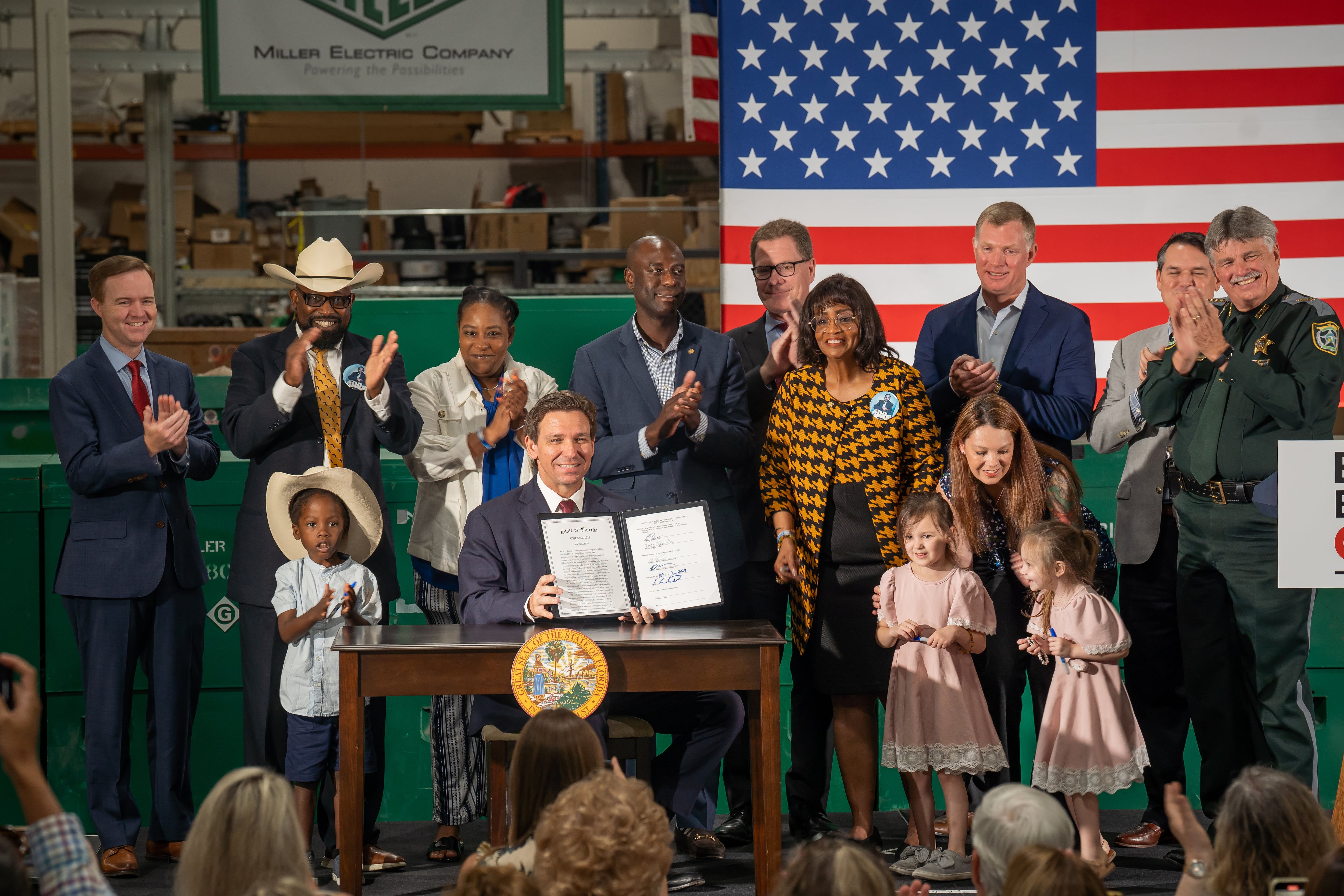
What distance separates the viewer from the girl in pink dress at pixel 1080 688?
4082mm

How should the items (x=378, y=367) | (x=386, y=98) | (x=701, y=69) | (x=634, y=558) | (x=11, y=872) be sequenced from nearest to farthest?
(x=11, y=872)
(x=634, y=558)
(x=378, y=367)
(x=386, y=98)
(x=701, y=69)

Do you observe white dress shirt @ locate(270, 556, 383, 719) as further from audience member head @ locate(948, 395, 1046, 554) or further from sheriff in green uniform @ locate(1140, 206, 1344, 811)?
sheriff in green uniform @ locate(1140, 206, 1344, 811)

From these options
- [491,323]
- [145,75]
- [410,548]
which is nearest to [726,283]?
[491,323]

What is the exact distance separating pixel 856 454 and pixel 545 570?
1.09m

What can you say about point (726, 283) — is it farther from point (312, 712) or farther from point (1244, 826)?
point (1244, 826)

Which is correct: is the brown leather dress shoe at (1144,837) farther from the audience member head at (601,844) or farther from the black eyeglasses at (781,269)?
the audience member head at (601,844)

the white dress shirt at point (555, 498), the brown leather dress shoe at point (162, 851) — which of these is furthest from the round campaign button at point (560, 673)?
the brown leather dress shoe at point (162, 851)

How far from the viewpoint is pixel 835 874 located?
224cm

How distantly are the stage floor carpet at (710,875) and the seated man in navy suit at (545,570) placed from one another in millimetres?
295

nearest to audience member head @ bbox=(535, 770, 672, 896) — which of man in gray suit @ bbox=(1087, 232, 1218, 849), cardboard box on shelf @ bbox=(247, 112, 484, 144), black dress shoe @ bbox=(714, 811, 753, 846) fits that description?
black dress shoe @ bbox=(714, 811, 753, 846)

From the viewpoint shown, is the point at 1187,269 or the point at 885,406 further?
the point at 1187,269

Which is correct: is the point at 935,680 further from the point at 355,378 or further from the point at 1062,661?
the point at 355,378

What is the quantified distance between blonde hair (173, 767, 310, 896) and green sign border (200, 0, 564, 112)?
16.7ft

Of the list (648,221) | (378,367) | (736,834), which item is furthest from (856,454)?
(648,221)
